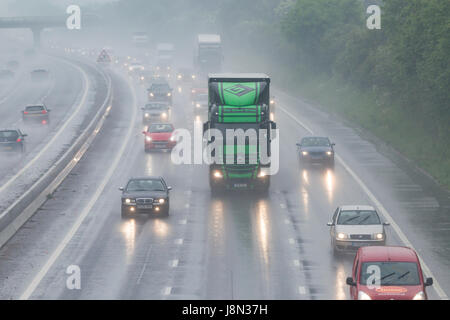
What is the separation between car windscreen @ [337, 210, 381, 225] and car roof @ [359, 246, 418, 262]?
7551 mm

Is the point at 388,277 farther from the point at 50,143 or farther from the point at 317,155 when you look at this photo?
the point at 50,143

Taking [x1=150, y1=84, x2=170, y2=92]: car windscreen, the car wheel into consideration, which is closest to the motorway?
the car wheel

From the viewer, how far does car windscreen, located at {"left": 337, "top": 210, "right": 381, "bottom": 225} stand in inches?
1318

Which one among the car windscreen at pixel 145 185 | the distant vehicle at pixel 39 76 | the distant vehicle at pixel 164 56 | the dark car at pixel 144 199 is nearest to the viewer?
the dark car at pixel 144 199

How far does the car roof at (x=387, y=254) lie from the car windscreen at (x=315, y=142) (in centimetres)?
2936

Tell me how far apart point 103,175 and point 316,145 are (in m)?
12.1

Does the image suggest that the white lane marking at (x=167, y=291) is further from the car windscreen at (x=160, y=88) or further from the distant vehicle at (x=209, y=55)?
the distant vehicle at (x=209, y=55)

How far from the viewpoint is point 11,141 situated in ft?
202

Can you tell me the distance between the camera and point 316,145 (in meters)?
55.1

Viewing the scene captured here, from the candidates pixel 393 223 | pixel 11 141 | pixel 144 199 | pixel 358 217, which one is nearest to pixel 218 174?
pixel 144 199

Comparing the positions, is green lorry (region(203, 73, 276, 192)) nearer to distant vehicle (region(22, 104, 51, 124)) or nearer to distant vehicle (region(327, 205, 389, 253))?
distant vehicle (region(327, 205, 389, 253))

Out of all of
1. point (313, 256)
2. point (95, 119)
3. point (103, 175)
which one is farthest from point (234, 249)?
point (95, 119)

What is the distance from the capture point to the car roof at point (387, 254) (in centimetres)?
2490

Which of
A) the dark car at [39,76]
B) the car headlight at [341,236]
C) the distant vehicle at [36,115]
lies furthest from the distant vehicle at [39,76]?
the car headlight at [341,236]
